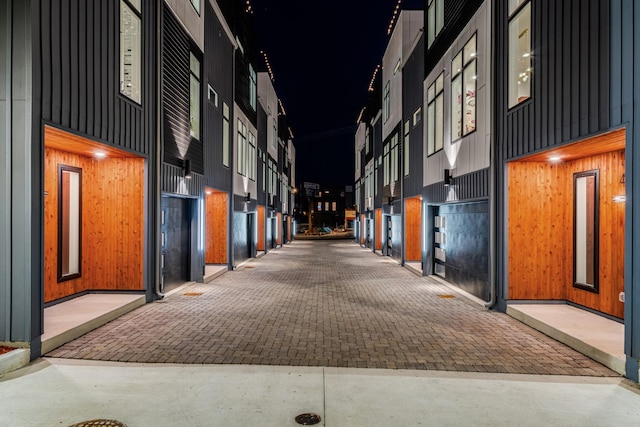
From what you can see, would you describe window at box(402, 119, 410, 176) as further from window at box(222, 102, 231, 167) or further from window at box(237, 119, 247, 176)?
window at box(222, 102, 231, 167)

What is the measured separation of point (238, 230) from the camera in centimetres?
1861

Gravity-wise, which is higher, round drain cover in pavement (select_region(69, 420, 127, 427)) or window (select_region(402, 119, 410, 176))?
window (select_region(402, 119, 410, 176))

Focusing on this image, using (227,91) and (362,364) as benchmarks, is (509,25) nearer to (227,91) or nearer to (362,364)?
(362,364)

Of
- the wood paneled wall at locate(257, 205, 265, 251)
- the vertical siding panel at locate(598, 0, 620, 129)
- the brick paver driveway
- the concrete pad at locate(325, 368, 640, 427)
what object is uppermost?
the vertical siding panel at locate(598, 0, 620, 129)

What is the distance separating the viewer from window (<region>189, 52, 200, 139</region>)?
12.5m

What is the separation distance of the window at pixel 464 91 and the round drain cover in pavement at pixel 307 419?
28.8 feet

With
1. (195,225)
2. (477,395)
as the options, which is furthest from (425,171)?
(477,395)

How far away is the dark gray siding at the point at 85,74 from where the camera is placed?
603 centimetres

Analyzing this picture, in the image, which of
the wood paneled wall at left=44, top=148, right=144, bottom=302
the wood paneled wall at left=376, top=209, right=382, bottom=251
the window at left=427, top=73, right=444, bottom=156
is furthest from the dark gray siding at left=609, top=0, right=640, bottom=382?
the wood paneled wall at left=376, top=209, right=382, bottom=251

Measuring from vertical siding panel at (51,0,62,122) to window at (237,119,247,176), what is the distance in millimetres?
Result: 12068

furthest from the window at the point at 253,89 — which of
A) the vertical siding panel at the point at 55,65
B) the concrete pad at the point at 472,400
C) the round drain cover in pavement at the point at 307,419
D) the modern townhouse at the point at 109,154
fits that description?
the round drain cover in pavement at the point at 307,419

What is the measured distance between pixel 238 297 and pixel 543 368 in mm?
7197

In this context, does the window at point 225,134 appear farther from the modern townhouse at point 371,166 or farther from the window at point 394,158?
the modern townhouse at point 371,166

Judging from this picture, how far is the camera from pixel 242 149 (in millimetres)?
19312
